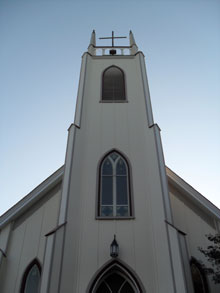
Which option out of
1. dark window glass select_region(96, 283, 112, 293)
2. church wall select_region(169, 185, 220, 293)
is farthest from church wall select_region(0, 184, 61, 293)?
church wall select_region(169, 185, 220, 293)

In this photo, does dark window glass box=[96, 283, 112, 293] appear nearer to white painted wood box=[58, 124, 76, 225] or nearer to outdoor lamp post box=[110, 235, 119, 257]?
outdoor lamp post box=[110, 235, 119, 257]

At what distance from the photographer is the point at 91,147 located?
32.3ft

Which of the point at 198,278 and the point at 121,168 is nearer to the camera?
the point at 198,278

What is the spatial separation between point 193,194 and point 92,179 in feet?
12.1

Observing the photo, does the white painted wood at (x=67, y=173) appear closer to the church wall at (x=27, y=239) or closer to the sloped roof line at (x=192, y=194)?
the church wall at (x=27, y=239)

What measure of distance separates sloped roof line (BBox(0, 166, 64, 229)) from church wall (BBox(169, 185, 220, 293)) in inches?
175

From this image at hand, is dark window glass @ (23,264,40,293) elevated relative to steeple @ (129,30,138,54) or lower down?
lower down

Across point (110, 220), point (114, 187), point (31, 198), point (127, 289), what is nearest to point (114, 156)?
point (114, 187)

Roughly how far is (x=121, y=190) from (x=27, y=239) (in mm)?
3573

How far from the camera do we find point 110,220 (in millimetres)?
7988

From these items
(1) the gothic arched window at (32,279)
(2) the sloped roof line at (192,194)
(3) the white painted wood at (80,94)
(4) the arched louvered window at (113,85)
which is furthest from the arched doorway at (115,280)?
(4) the arched louvered window at (113,85)

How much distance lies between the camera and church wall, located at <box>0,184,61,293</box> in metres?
8.16

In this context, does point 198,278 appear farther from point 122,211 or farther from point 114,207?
point 114,207

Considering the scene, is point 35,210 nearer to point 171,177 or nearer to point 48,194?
point 48,194
